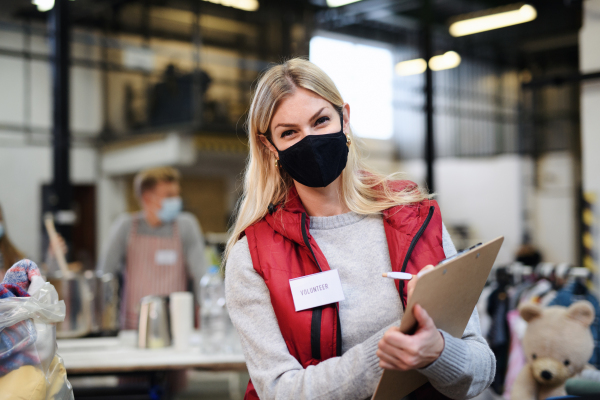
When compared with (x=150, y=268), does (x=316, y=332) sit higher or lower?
higher

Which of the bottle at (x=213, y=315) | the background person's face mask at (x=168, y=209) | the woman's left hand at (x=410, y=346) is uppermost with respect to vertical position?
the background person's face mask at (x=168, y=209)

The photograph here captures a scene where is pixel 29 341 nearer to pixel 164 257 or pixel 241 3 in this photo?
pixel 164 257

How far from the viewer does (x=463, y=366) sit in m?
1.08

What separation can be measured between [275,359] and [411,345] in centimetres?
33

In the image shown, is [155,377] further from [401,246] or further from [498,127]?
[498,127]

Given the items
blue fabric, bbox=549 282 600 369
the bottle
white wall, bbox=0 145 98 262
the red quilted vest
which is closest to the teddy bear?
blue fabric, bbox=549 282 600 369

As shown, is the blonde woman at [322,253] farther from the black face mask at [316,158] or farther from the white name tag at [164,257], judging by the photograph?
the white name tag at [164,257]

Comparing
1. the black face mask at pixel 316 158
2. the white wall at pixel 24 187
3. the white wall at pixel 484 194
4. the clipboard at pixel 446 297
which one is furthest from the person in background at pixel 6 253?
the white wall at pixel 484 194

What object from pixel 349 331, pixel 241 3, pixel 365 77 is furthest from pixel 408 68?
pixel 349 331

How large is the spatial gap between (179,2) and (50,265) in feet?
24.5

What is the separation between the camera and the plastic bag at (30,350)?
3.92ft

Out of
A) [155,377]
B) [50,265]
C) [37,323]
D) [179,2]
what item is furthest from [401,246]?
[179,2]

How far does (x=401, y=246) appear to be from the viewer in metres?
1.21

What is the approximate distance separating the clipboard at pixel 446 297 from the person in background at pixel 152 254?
8.89ft
